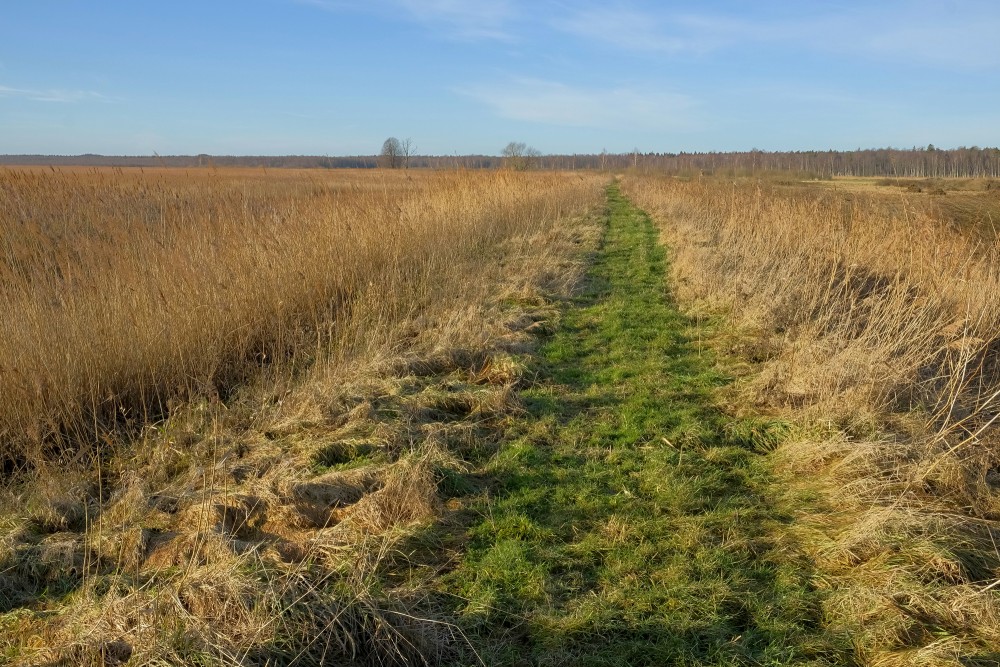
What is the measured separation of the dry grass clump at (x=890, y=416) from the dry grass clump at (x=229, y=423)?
1763 mm

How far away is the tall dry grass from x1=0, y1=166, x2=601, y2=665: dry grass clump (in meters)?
0.02

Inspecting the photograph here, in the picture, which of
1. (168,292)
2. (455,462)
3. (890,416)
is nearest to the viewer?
(455,462)

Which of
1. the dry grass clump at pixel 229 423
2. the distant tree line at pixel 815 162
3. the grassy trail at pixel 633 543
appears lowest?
the grassy trail at pixel 633 543

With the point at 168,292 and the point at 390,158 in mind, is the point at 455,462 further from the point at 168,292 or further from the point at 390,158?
the point at 390,158

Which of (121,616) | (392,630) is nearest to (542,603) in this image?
(392,630)

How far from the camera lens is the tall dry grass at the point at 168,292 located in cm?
424

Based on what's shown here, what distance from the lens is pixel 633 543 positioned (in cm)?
305

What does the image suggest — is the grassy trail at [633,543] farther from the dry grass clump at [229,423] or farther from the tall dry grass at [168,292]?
the tall dry grass at [168,292]

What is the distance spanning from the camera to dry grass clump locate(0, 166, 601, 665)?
2.32 metres

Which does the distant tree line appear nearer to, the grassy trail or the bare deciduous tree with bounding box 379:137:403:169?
the bare deciduous tree with bounding box 379:137:403:169

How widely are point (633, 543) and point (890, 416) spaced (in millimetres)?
2321

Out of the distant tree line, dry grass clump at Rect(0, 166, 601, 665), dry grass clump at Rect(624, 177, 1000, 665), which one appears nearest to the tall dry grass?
dry grass clump at Rect(0, 166, 601, 665)

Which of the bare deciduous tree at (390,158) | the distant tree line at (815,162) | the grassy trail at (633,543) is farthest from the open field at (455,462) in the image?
the distant tree line at (815,162)

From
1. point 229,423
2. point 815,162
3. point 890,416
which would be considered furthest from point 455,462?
point 815,162
